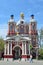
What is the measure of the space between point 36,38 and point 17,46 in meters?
13.4

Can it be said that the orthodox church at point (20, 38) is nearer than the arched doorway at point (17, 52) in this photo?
Yes

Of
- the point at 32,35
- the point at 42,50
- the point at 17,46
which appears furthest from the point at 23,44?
the point at 32,35

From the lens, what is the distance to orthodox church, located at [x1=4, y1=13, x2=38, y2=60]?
67062 mm

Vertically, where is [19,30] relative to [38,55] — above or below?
above

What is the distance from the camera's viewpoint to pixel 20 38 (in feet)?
230

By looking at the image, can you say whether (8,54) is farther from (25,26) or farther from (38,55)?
(25,26)

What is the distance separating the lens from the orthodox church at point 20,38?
220 feet

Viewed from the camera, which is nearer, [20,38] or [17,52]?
[20,38]

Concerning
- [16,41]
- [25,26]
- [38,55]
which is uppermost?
[25,26]

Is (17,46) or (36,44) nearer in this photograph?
(17,46)

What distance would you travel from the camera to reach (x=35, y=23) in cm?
8338

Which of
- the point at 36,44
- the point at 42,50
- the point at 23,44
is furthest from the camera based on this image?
the point at 36,44

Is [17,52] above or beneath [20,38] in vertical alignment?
beneath

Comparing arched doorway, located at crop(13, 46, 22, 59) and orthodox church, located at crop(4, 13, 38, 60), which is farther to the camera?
arched doorway, located at crop(13, 46, 22, 59)
